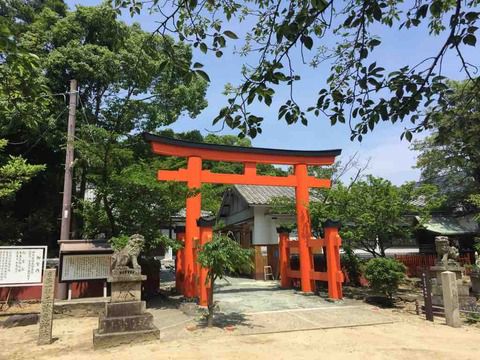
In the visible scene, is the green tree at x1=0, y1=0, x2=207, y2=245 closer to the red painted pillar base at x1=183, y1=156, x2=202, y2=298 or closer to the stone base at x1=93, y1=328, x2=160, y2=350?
the red painted pillar base at x1=183, y1=156, x2=202, y2=298

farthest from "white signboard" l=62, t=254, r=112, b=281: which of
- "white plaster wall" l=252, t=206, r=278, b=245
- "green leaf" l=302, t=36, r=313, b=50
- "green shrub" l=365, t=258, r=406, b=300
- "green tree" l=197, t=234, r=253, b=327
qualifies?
"green leaf" l=302, t=36, r=313, b=50

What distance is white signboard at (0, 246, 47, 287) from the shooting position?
11039 mm

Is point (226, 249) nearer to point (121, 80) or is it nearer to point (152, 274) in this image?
point (152, 274)

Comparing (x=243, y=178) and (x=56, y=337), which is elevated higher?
(x=243, y=178)


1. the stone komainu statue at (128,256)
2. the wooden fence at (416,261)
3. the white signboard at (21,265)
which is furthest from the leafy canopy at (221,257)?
the wooden fence at (416,261)

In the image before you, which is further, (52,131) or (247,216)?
(247,216)

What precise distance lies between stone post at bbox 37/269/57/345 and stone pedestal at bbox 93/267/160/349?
1029mm

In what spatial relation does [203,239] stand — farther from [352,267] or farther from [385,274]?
[352,267]

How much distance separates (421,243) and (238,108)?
78.2 ft

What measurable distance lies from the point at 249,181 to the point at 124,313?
23.3 ft

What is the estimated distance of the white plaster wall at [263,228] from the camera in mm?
21078

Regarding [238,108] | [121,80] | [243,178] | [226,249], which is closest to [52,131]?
[121,80]

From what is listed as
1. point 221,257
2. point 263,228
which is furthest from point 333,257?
point 263,228

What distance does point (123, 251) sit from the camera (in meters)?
9.55
